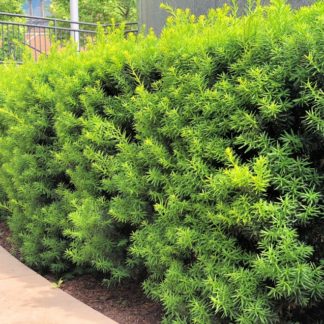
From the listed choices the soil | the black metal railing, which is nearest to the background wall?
the black metal railing

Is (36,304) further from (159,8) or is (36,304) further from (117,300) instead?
(159,8)

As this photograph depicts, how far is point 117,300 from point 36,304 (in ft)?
1.96

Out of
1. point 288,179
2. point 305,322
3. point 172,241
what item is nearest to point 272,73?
point 288,179

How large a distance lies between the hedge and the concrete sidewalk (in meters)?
0.34

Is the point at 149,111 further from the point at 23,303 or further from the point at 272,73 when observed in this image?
the point at 23,303

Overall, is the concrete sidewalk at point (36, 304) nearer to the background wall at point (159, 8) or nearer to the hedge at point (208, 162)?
the hedge at point (208, 162)

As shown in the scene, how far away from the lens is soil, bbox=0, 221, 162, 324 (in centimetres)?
317

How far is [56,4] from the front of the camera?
2761 cm

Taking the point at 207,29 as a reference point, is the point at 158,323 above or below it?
below

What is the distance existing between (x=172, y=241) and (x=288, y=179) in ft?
2.71

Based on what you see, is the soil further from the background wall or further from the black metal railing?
the black metal railing

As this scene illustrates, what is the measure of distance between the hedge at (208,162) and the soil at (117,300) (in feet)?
0.48

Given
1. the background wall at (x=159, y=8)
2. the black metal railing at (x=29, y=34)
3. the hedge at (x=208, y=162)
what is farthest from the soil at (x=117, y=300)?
the black metal railing at (x=29, y=34)

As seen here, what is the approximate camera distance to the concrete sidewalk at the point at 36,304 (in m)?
3.04
